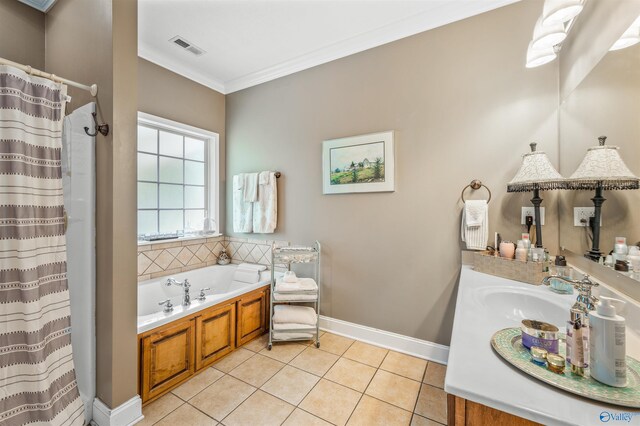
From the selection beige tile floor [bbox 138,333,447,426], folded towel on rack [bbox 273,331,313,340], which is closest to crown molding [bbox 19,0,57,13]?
beige tile floor [bbox 138,333,447,426]

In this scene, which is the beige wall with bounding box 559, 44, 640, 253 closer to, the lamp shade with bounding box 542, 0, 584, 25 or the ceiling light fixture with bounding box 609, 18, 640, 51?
the ceiling light fixture with bounding box 609, 18, 640, 51

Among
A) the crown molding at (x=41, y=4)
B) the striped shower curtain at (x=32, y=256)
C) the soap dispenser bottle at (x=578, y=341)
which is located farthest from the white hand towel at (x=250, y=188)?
the soap dispenser bottle at (x=578, y=341)

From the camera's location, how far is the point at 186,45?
8.11ft

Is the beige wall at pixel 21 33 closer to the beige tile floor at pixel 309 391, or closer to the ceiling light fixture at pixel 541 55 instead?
the beige tile floor at pixel 309 391

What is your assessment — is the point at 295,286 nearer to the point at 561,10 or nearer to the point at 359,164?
the point at 359,164

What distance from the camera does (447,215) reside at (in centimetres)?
205

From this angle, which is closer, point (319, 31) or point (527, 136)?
point (527, 136)

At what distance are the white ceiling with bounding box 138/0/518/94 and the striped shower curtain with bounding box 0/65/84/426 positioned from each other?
1.23 meters

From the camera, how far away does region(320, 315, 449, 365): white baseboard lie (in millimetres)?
2111

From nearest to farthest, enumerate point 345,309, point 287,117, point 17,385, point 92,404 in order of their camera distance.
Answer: point 17,385, point 92,404, point 345,309, point 287,117

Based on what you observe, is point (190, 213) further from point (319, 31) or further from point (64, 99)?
point (319, 31)

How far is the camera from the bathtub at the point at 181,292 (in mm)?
1819

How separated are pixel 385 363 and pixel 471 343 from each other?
4.93ft

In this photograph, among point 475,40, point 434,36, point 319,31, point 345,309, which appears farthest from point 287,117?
point 345,309
